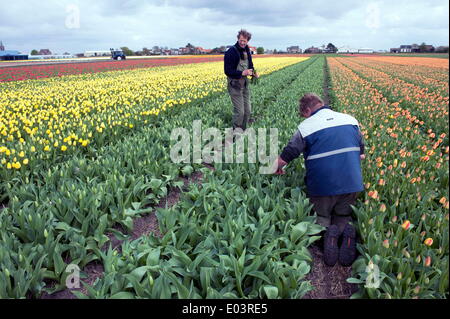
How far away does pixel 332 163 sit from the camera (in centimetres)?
326

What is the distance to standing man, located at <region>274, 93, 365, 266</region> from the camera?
Answer: 3238mm

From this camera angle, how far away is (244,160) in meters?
4.98

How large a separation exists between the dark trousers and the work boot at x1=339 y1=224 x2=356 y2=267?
32 cm

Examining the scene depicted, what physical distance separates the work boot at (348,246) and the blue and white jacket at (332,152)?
0.42 metres

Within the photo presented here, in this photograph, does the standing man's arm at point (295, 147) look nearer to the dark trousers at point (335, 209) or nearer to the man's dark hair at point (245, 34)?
the dark trousers at point (335, 209)

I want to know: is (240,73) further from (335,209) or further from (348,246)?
(348,246)

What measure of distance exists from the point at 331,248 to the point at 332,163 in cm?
86

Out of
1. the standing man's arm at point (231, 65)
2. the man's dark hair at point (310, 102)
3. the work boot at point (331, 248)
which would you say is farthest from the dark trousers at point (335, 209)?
the standing man's arm at point (231, 65)

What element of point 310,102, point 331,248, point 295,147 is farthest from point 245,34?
point 331,248

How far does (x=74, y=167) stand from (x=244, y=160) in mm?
2577

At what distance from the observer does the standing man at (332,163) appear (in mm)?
3238

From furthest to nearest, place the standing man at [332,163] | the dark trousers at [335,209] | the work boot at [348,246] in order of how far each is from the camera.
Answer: the dark trousers at [335,209] → the standing man at [332,163] → the work boot at [348,246]

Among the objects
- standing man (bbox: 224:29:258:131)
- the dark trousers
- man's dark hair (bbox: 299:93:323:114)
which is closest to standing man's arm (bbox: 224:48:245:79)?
standing man (bbox: 224:29:258:131)
